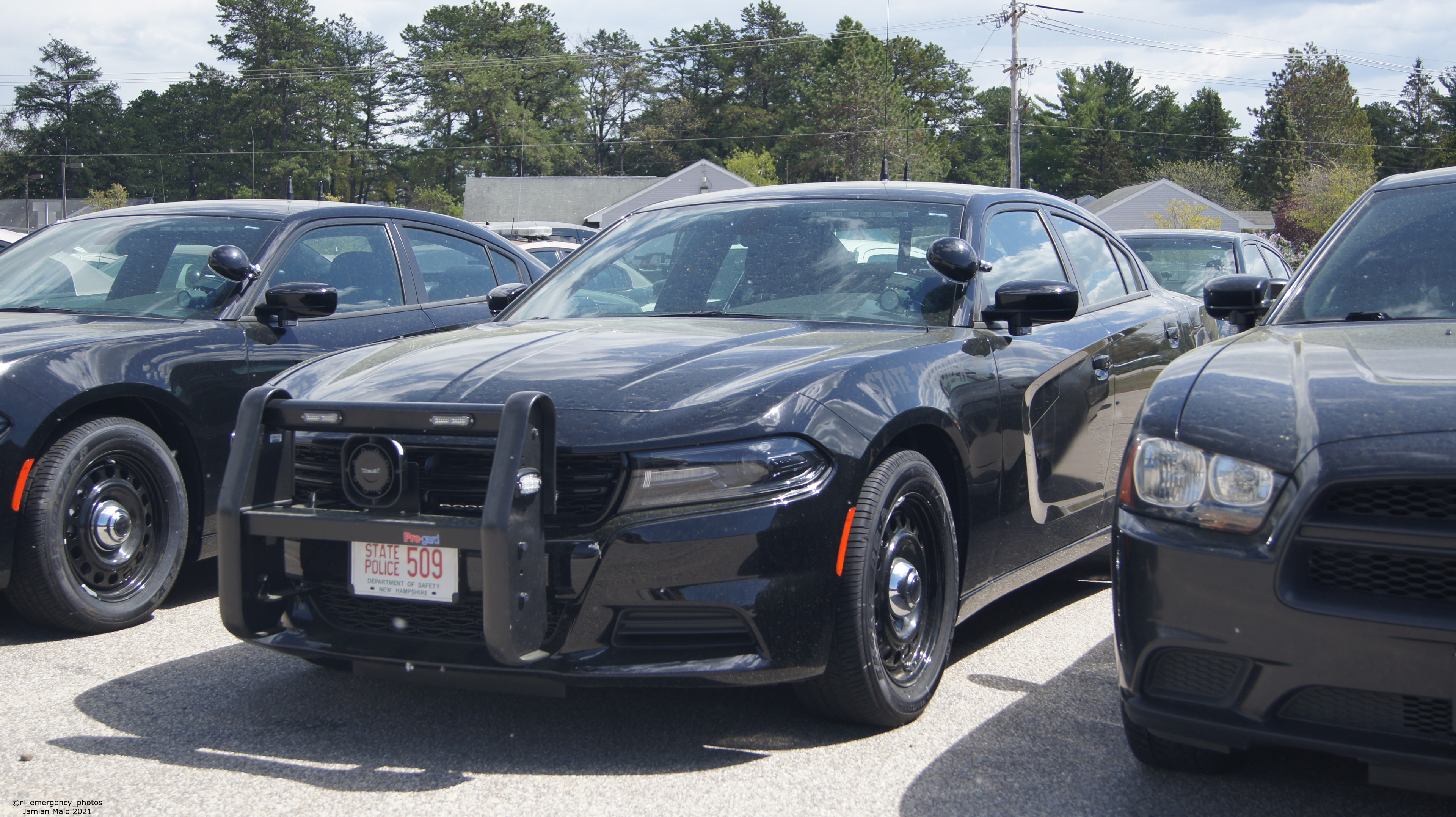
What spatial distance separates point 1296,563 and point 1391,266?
1.67 m

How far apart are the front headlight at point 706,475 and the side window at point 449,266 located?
3704 millimetres

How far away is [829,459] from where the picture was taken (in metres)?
3.09

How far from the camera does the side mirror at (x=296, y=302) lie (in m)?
5.21

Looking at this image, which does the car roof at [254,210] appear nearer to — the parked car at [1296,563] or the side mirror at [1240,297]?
the side mirror at [1240,297]

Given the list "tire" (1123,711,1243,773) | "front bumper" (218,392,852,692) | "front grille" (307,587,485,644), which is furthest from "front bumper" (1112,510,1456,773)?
"front grille" (307,587,485,644)

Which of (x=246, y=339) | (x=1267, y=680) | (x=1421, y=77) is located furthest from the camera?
(x=1421, y=77)

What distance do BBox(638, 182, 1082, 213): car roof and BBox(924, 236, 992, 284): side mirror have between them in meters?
0.39

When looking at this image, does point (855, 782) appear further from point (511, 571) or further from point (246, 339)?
point (246, 339)

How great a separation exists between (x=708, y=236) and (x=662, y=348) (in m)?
1.05

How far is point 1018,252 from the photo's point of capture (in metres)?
4.61

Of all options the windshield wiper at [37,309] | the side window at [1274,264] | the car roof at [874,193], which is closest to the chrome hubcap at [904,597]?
the car roof at [874,193]

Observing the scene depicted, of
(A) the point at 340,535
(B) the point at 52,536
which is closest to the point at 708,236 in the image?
(A) the point at 340,535

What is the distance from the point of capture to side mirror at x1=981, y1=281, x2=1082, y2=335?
3971mm

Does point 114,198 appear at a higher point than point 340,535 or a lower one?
higher
